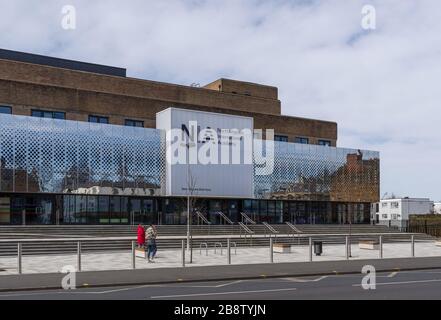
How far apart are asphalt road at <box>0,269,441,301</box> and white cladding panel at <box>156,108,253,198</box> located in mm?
24927

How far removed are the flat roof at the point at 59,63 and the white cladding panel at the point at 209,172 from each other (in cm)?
1284

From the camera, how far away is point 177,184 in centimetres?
4338

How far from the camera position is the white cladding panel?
43406 mm

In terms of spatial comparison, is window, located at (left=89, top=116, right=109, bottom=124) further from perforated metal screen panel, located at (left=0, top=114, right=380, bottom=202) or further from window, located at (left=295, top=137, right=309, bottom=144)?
window, located at (left=295, top=137, right=309, bottom=144)

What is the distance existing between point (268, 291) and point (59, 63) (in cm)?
4344

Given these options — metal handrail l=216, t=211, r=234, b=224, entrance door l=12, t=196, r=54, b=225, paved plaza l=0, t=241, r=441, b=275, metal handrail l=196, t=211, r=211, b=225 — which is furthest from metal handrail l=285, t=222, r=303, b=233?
entrance door l=12, t=196, r=54, b=225

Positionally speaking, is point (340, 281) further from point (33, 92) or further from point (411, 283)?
point (33, 92)

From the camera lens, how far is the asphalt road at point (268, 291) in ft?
46.2

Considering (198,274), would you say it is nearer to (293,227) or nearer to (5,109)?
(293,227)

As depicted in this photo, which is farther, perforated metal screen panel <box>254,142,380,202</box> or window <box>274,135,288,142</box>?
window <box>274,135,288,142</box>

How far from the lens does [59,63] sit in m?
53.7

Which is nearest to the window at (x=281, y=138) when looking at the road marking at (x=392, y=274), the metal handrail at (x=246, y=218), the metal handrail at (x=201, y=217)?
the metal handrail at (x=246, y=218)
